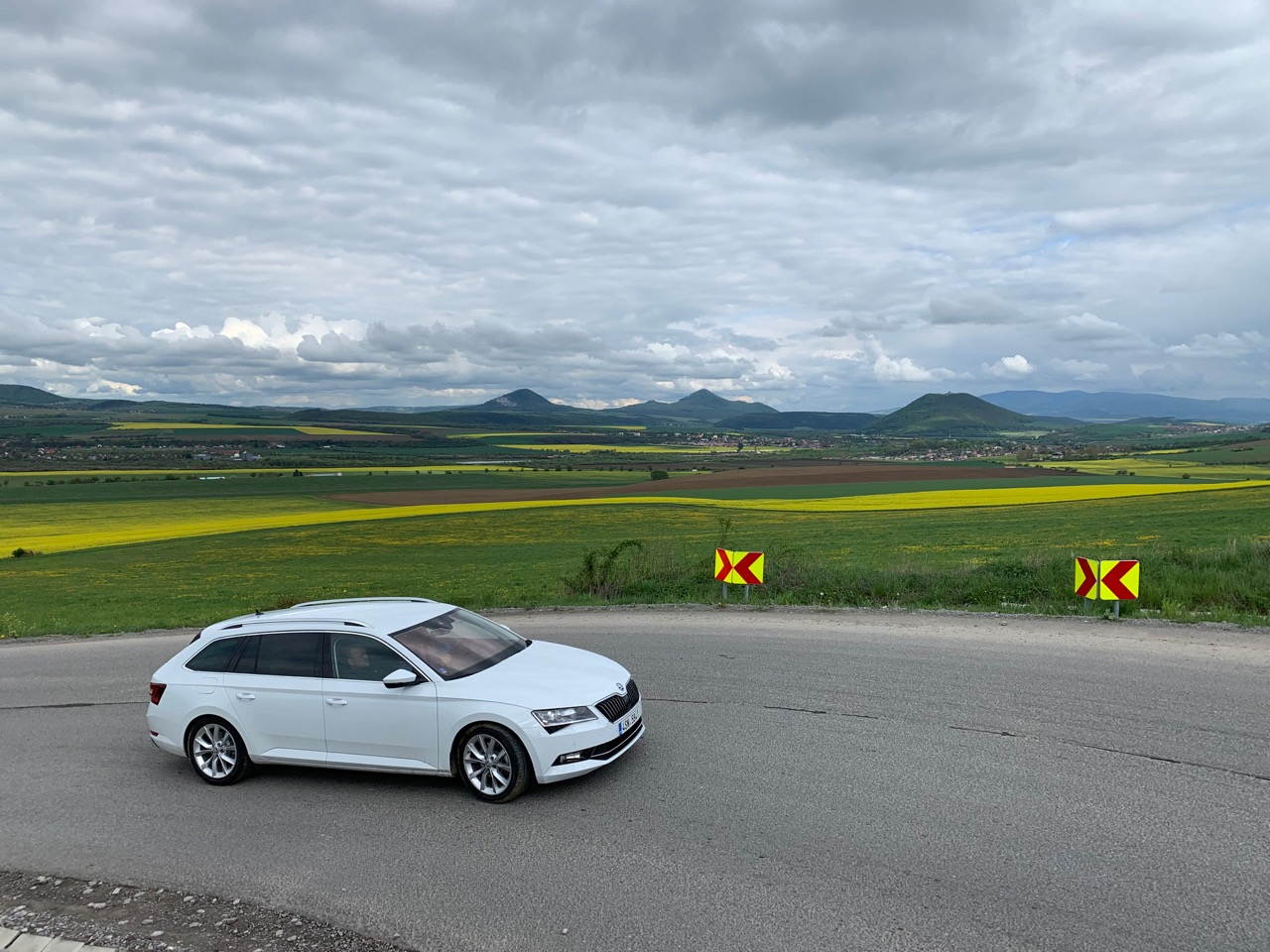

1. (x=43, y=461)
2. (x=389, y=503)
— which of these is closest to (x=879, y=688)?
(x=389, y=503)

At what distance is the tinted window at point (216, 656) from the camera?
7.59 m

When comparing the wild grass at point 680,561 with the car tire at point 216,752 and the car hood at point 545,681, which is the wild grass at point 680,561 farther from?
the car tire at point 216,752

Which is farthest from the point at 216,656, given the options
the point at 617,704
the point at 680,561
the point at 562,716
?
the point at 680,561

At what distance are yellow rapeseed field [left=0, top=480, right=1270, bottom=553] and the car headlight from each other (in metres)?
43.3

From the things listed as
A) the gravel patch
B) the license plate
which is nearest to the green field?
the license plate

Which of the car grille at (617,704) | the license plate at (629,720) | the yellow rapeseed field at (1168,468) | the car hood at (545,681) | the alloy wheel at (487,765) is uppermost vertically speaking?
the car hood at (545,681)

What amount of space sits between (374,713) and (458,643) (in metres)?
0.98

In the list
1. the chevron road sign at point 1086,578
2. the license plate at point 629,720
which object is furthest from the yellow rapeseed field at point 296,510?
the license plate at point 629,720

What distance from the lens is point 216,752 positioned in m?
7.44

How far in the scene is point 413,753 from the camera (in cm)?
682

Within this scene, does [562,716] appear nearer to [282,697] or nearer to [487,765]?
[487,765]

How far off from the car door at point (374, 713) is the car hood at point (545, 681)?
0.34 m

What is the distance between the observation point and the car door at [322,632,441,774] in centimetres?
679

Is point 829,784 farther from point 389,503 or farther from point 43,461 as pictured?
point 43,461
